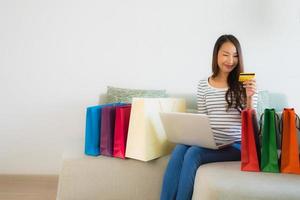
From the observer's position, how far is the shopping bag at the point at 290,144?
117 centimetres

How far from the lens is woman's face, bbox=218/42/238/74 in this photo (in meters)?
1.51

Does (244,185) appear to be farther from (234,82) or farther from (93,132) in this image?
(93,132)

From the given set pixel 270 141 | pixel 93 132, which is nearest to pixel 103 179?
pixel 93 132

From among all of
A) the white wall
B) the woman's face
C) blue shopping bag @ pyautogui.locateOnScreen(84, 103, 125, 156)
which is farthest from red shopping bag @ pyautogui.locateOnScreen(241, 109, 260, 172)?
the white wall

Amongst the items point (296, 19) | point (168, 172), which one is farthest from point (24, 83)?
point (296, 19)

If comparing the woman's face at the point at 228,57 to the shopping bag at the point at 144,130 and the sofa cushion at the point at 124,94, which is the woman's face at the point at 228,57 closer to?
the shopping bag at the point at 144,130

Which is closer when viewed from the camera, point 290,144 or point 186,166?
point 290,144

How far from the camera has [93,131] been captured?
150 cm

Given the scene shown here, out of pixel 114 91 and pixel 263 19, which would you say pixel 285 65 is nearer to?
pixel 263 19

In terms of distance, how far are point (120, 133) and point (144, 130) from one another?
0.43 feet

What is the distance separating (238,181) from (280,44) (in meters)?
1.45

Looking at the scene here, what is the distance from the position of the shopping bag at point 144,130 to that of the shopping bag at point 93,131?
0.53ft

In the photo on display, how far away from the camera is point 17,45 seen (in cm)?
211

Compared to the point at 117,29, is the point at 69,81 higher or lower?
lower
